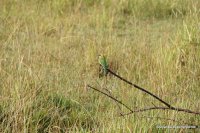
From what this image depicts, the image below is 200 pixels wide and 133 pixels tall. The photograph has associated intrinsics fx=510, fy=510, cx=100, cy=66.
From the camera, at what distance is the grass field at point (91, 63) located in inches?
120

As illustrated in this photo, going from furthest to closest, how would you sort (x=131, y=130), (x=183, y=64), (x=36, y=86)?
(x=183, y=64), (x=36, y=86), (x=131, y=130)

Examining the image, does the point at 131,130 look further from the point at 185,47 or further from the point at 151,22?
the point at 151,22

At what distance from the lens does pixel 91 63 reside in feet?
15.3

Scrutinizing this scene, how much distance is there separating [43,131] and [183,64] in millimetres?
1687

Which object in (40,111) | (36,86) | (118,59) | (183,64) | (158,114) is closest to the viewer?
(158,114)

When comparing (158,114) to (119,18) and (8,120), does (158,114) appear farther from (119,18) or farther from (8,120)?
(119,18)

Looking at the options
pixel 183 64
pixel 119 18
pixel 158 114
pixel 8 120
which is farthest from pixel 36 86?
pixel 119 18

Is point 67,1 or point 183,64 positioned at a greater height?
point 67,1

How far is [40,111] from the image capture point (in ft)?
10.2

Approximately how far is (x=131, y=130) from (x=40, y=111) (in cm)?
73

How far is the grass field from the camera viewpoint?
3.04 meters

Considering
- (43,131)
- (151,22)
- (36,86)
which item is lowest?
(43,131)

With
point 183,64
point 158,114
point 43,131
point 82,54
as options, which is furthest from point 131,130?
point 82,54

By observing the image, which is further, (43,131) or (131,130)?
(43,131)
